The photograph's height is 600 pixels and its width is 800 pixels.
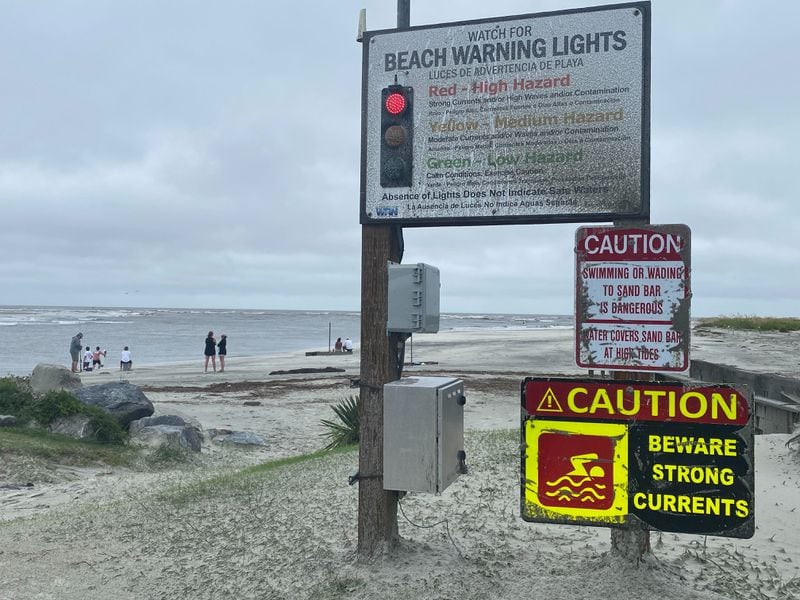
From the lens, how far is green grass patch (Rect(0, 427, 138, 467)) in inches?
415

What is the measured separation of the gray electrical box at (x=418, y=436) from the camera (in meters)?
4.45

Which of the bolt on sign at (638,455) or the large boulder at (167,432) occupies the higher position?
the bolt on sign at (638,455)

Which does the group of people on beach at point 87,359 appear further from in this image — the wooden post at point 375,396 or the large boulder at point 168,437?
the wooden post at point 375,396

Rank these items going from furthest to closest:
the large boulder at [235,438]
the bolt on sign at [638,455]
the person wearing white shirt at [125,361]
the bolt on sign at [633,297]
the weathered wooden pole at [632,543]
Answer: the person wearing white shirt at [125,361] < the large boulder at [235,438] < the weathered wooden pole at [632,543] < the bolt on sign at [633,297] < the bolt on sign at [638,455]

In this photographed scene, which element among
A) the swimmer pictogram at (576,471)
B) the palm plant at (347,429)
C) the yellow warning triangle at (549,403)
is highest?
the yellow warning triangle at (549,403)

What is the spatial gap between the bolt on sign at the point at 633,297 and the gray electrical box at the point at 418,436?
1003 mm

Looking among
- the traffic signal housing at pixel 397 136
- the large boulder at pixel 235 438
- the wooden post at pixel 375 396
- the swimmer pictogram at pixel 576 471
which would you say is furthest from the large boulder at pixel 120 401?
the swimmer pictogram at pixel 576 471

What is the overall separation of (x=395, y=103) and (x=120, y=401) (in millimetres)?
10146

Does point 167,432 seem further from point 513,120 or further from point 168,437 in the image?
point 513,120

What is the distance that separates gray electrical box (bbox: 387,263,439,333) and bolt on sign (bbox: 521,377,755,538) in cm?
86

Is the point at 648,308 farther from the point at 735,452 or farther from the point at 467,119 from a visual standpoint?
the point at 467,119

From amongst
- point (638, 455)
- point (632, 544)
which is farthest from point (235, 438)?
point (638, 455)

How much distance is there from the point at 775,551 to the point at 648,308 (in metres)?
2.28

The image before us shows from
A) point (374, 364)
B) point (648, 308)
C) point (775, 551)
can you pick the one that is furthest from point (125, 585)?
point (775, 551)
